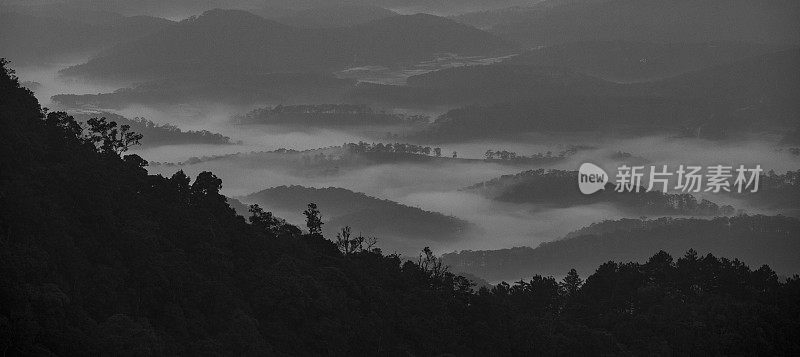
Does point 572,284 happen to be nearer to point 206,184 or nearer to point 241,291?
point 206,184

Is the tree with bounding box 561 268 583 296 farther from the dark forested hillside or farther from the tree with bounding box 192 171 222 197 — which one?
the tree with bounding box 192 171 222 197

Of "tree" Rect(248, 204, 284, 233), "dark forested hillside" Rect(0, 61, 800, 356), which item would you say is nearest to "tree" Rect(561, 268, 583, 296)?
"dark forested hillside" Rect(0, 61, 800, 356)

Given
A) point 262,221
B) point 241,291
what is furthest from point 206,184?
point 241,291

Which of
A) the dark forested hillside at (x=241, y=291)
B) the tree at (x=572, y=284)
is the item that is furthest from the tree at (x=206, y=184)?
the tree at (x=572, y=284)

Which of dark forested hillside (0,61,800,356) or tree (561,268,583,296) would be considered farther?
tree (561,268,583,296)

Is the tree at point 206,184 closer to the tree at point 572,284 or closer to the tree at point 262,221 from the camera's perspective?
the tree at point 262,221

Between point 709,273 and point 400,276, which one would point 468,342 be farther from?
point 709,273

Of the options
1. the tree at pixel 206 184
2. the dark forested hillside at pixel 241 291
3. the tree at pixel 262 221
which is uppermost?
the tree at pixel 206 184

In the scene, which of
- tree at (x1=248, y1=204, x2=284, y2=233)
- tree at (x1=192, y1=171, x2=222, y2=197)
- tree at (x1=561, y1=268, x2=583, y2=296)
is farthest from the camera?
tree at (x1=561, y1=268, x2=583, y2=296)

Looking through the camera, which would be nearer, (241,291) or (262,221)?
(241,291)
